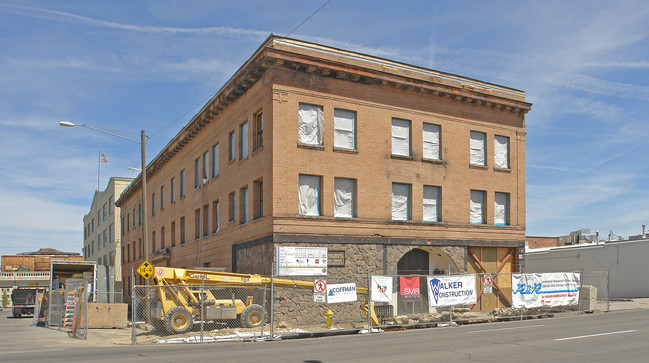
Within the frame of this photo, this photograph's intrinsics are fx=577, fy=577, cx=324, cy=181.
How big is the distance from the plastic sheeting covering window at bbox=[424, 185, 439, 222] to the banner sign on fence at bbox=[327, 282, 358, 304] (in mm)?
9037

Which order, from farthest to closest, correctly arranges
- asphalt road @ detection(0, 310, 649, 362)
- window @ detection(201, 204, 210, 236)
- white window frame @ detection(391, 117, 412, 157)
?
Result: window @ detection(201, 204, 210, 236)
white window frame @ detection(391, 117, 412, 157)
asphalt road @ detection(0, 310, 649, 362)

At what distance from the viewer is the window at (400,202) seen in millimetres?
27719

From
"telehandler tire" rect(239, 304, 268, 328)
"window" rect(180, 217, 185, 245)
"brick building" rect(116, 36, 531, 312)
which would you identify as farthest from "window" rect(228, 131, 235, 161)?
"telehandler tire" rect(239, 304, 268, 328)

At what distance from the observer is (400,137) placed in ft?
92.2

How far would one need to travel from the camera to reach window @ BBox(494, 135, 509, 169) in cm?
3142

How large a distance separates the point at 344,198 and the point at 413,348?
1233 centimetres

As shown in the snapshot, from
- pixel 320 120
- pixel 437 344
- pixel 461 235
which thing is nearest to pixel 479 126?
pixel 461 235

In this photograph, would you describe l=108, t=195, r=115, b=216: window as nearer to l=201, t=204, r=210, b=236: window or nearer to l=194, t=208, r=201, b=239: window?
l=194, t=208, r=201, b=239: window

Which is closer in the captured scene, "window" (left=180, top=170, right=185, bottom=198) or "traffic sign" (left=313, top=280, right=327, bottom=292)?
"traffic sign" (left=313, top=280, right=327, bottom=292)

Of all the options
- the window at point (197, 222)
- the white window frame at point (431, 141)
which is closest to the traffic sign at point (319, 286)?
the white window frame at point (431, 141)

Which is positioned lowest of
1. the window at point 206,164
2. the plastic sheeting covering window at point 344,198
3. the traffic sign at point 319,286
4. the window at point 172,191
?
the traffic sign at point 319,286

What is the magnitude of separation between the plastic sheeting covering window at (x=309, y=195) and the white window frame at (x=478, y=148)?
938 centimetres

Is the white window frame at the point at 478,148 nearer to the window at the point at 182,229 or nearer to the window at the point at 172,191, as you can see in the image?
the window at the point at 182,229

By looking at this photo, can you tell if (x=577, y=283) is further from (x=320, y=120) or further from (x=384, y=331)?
(x=320, y=120)
